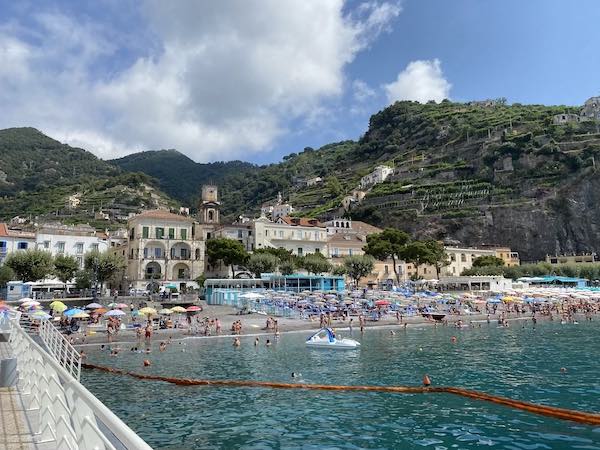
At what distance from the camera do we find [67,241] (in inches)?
2424

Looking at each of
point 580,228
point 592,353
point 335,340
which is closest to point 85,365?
A: point 335,340

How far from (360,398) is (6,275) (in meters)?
45.5

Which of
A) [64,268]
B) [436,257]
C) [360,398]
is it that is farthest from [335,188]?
[360,398]

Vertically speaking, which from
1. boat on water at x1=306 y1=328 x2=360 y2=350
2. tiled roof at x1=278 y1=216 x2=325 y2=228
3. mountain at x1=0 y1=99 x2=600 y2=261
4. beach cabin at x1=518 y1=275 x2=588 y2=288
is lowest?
boat on water at x1=306 y1=328 x2=360 y2=350

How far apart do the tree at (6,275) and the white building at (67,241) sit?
9570 mm

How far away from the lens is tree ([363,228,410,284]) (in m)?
73.2

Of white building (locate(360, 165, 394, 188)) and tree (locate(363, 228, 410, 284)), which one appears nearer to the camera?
tree (locate(363, 228, 410, 284))

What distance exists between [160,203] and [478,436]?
150 metres

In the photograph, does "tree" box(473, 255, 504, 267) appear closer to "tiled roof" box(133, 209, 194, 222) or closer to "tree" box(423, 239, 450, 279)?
"tree" box(423, 239, 450, 279)

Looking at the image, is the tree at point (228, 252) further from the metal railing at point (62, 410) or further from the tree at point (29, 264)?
the metal railing at point (62, 410)

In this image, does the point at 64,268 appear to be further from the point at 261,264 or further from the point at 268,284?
the point at 268,284

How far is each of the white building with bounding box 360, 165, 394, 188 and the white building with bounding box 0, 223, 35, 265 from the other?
95.7 metres

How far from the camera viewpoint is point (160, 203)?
501 ft

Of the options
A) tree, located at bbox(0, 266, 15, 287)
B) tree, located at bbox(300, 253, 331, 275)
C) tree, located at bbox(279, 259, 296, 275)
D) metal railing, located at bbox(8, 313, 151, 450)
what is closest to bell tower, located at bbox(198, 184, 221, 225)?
tree, located at bbox(300, 253, 331, 275)
